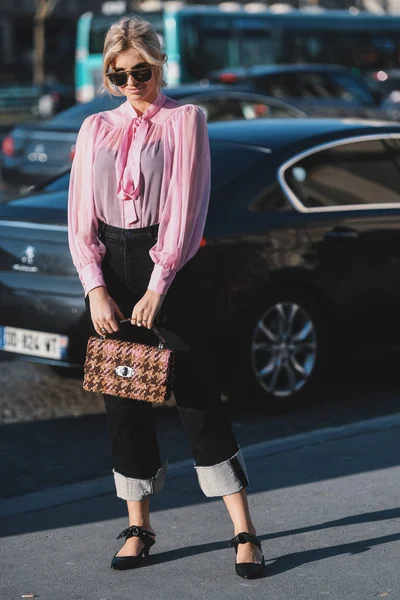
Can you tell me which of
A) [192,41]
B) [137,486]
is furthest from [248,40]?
[137,486]

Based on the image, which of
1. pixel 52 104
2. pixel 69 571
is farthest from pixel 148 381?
pixel 52 104

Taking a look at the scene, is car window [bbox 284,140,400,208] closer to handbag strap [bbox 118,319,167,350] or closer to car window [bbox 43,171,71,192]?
car window [bbox 43,171,71,192]

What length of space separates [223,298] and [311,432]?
2.56 feet

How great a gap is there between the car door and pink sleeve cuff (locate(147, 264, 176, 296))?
2823mm

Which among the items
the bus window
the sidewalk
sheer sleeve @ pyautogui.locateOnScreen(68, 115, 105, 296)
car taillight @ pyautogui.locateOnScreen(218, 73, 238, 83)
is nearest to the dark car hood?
the sidewalk

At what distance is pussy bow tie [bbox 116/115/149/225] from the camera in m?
3.88

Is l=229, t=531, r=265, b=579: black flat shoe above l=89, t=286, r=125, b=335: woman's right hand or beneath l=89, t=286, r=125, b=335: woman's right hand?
beneath

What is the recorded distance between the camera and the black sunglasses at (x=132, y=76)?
387 cm

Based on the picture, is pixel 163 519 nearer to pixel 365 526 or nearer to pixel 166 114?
pixel 365 526

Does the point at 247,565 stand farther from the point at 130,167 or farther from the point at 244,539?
the point at 130,167

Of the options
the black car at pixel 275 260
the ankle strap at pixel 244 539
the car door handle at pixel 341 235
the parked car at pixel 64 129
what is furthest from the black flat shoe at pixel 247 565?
the parked car at pixel 64 129

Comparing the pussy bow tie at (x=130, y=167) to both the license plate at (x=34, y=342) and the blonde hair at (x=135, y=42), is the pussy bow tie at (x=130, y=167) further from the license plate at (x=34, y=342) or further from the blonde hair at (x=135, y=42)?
the license plate at (x=34, y=342)

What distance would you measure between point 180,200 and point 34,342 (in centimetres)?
270

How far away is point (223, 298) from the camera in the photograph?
6215 millimetres
